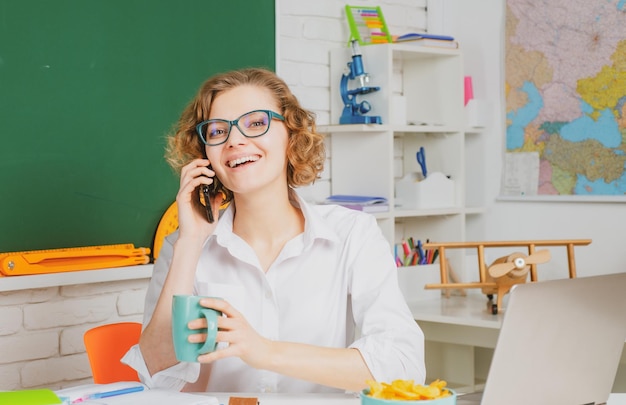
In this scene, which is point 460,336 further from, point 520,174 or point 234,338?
point 234,338

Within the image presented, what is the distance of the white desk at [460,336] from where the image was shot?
2.93 metres

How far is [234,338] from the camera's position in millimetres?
1473

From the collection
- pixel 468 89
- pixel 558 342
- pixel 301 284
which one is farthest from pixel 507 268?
pixel 558 342

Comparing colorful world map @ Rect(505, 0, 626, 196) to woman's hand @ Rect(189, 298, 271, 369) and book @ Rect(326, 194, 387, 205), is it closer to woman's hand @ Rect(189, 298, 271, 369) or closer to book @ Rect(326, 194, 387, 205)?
book @ Rect(326, 194, 387, 205)

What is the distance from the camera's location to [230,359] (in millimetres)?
1872

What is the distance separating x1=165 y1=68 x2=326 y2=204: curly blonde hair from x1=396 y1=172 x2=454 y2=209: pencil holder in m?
1.60

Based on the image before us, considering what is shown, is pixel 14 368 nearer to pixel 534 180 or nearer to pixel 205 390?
pixel 205 390

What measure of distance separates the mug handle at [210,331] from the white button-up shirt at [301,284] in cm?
47

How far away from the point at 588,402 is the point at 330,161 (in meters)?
2.23

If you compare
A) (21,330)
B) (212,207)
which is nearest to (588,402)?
(212,207)

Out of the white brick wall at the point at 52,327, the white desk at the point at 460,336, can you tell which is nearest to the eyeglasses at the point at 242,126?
the white brick wall at the point at 52,327

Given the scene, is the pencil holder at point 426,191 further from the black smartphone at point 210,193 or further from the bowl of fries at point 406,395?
the bowl of fries at point 406,395

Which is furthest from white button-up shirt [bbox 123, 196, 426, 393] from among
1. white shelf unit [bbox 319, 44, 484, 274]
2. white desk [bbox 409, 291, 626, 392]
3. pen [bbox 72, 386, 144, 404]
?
white shelf unit [bbox 319, 44, 484, 274]

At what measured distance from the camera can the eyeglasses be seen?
6.12 feet
